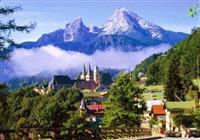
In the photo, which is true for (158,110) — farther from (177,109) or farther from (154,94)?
(154,94)

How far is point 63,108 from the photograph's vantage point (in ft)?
420

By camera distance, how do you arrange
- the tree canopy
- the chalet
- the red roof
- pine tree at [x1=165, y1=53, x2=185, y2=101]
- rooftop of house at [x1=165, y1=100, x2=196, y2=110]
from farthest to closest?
pine tree at [x1=165, y1=53, x2=185, y2=101]
the red roof
rooftop of house at [x1=165, y1=100, x2=196, y2=110]
the chalet
the tree canopy

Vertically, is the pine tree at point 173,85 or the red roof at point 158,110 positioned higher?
the pine tree at point 173,85

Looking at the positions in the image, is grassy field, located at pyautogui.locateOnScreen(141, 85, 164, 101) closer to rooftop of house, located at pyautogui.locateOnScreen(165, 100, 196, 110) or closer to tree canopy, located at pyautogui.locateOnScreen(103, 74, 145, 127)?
rooftop of house, located at pyautogui.locateOnScreen(165, 100, 196, 110)

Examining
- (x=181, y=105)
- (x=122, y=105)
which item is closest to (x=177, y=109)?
(x=181, y=105)

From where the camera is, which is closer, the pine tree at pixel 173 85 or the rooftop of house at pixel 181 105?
the rooftop of house at pixel 181 105

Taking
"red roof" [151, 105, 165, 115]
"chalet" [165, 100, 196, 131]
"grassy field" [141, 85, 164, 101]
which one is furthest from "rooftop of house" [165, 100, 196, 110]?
"grassy field" [141, 85, 164, 101]

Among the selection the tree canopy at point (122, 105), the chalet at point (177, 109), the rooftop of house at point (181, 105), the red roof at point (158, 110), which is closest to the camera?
the tree canopy at point (122, 105)

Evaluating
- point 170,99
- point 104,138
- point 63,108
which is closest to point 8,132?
point 104,138

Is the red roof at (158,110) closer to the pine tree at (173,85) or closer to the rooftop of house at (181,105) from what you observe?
the rooftop of house at (181,105)

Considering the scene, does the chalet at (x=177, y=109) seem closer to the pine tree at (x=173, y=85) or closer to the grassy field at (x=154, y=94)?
the pine tree at (x=173, y=85)

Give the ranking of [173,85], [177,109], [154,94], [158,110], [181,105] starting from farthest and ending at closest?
[154,94] < [173,85] < [158,110] < [181,105] < [177,109]

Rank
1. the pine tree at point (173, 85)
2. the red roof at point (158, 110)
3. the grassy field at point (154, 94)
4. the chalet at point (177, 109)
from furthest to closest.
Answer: the grassy field at point (154, 94) → the pine tree at point (173, 85) → the red roof at point (158, 110) → the chalet at point (177, 109)


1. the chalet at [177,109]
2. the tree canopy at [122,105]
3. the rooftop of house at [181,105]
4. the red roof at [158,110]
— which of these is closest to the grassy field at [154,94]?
the red roof at [158,110]
